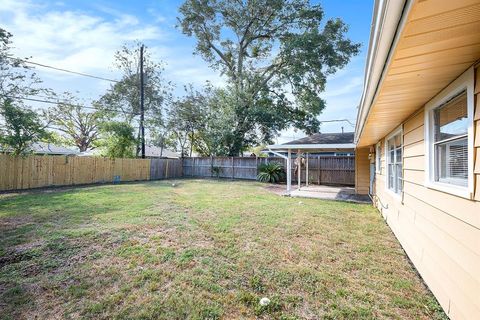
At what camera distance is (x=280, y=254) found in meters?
3.29

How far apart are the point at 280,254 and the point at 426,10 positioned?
3.04 meters

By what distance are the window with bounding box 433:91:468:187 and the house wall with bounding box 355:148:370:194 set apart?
7.40 m

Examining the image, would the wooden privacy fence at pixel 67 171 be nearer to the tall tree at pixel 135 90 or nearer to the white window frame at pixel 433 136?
the tall tree at pixel 135 90

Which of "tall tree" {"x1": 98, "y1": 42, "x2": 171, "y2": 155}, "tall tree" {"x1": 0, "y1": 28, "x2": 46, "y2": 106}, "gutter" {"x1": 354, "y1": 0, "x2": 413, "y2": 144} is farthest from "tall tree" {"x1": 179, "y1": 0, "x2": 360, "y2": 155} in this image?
"gutter" {"x1": 354, "y1": 0, "x2": 413, "y2": 144}

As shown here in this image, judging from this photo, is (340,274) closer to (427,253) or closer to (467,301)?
(427,253)

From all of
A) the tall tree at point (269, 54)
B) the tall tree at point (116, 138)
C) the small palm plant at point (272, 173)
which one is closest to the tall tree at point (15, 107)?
the tall tree at point (116, 138)

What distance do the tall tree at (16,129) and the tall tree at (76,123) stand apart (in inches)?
472

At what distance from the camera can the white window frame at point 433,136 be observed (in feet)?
5.43

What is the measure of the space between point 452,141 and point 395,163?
276 cm

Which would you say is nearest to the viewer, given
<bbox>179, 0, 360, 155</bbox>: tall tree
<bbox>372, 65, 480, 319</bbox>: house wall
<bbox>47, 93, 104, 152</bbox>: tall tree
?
<bbox>372, 65, 480, 319</bbox>: house wall

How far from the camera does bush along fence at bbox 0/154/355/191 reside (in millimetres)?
9484

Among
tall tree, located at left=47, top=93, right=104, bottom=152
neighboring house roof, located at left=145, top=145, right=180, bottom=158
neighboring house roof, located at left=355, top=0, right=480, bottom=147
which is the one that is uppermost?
tall tree, located at left=47, top=93, right=104, bottom=152

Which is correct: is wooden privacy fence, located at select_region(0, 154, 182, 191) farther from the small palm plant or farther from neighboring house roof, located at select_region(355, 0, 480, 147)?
neighboring house roof, located at select_region(355, 0, 480, 147)

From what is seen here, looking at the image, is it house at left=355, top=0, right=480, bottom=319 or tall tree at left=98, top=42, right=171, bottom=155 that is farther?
tall tree at left=98, top=42, right=171, bottom=155
